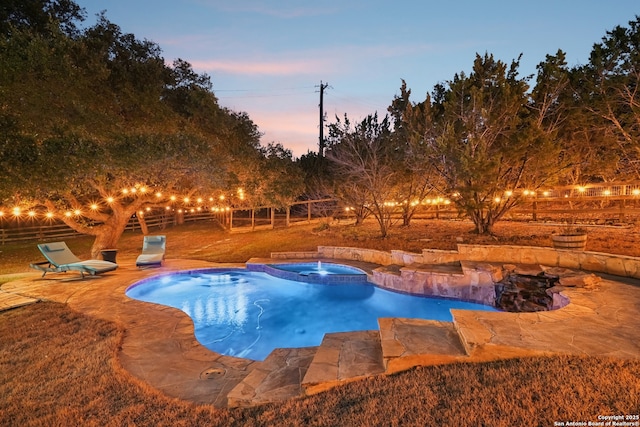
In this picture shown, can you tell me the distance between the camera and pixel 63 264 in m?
8.73

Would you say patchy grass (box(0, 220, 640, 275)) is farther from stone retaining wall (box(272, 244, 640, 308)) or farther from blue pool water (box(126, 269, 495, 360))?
blue pool water (box(126, 269, 495, 360))

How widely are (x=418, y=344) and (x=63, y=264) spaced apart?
976 centimetres

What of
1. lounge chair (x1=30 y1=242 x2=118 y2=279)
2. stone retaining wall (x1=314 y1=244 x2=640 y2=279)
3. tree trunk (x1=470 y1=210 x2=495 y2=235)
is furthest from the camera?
tree trunk (x1=470 y1=210 x2=495 y2=235)

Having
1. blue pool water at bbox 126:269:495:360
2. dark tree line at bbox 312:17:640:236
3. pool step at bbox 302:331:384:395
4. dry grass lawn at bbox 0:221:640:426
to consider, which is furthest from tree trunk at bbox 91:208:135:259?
pool step at bbox 302:331:384:395

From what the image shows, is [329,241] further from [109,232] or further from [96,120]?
[96,120]

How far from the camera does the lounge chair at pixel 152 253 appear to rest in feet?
32.0

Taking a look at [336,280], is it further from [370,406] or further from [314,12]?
[314,12]

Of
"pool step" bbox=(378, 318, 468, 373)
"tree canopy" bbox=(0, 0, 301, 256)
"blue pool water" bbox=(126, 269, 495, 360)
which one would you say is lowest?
"blue pool water" bbox=(126, 269, 495, 360)

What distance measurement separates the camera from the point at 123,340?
4.63 metres

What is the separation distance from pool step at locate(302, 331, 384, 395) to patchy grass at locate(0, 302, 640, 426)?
126mm

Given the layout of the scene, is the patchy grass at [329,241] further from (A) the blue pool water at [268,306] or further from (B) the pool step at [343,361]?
(B) the pool step at [343,361]

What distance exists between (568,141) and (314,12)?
1202 centimetres

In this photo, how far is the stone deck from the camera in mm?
3260

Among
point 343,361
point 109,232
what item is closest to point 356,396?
point 343,361
